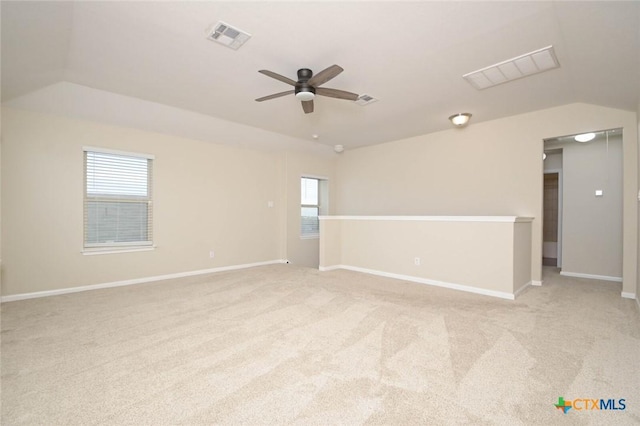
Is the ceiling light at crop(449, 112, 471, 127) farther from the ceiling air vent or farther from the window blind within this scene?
the window blind

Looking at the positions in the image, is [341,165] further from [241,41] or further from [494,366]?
[494,366]

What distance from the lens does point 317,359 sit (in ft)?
7.30

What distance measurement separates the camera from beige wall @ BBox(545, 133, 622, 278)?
4.94 metres

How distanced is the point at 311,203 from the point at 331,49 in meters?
4.83

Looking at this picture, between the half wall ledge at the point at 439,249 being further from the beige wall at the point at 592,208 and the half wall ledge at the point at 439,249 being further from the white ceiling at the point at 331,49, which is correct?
the white ceiling at the point at 331,49

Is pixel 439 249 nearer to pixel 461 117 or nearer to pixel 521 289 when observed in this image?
pixel 521 289

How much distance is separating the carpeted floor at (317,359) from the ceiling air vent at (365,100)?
8.87 feet

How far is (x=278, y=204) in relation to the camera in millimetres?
6754

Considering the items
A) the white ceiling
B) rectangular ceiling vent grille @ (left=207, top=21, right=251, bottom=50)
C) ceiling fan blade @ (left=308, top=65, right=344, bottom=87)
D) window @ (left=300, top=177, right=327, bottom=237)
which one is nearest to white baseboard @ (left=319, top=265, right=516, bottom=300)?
window @ (left=300, top=177, right=327, bottom=237)

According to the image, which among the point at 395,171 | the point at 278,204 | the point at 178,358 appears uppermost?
the point at 395,171

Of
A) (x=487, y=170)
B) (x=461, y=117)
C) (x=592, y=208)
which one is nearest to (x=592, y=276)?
(x=592, y=208)

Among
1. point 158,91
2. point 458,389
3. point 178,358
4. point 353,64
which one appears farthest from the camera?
point 158,91

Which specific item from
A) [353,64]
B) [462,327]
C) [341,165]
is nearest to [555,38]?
[353,64]

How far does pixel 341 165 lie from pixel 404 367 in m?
5.89
